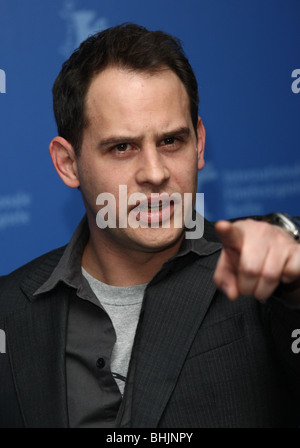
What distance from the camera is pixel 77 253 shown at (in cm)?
156

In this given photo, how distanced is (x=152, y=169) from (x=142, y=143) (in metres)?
0.08

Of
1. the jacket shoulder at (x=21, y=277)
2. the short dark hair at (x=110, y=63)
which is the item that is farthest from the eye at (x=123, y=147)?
the jacket shoulder at (x=21, y=277)

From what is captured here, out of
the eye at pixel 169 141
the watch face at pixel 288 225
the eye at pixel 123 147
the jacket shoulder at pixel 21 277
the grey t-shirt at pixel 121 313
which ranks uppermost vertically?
the eye at pixel 169 141

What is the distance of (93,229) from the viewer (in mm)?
1542

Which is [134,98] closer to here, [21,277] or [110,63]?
[110,63]

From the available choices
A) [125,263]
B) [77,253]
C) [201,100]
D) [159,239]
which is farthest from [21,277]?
[201,100]

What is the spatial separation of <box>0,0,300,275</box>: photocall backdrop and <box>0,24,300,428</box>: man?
0.26 metres

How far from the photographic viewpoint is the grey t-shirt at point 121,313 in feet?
4.46

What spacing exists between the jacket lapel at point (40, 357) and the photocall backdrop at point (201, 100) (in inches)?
15.2

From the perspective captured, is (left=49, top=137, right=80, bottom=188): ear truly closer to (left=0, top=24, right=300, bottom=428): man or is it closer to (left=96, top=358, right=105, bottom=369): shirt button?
(left=0, top=24, right=300, bottom=428): man

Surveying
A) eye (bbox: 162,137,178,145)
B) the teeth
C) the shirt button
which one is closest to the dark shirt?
the shirt button

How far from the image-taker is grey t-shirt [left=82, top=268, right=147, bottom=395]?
1359 millimetres

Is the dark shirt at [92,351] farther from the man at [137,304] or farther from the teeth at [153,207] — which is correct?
the teeth at [153,207]

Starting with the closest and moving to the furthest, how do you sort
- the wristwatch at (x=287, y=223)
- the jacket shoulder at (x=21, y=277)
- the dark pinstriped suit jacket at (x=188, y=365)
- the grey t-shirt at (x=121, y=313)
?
the wristwatch at (x=287, y=223) → the dark pinstriped suit jacket at (x=188, y=365) → the grey t-shirt at (x=121, y=313) → the jacket shoulder at (x=21, y=277)
